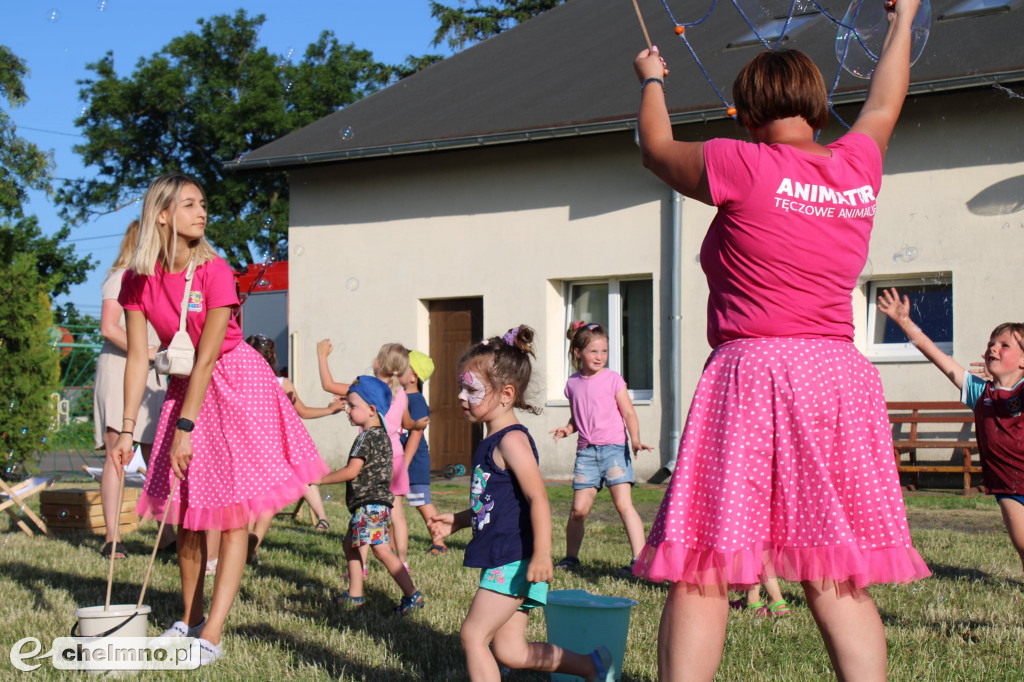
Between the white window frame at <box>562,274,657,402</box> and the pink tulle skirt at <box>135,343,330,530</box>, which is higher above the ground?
the white window frame at <box>562,274,657,402</box>

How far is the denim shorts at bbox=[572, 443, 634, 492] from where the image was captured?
20.2 ft

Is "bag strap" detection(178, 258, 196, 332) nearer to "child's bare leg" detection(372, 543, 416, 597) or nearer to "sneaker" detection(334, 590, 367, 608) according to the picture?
"child's bare leg" detection(372, 543, 416, 597)

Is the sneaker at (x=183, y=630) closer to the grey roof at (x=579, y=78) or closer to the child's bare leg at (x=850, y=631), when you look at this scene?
the child's bare leg at (x=850, y=631)

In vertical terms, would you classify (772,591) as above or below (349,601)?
above

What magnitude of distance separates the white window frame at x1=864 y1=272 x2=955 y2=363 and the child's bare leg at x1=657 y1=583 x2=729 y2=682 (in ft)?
28.4

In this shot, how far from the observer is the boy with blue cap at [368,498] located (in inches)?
193

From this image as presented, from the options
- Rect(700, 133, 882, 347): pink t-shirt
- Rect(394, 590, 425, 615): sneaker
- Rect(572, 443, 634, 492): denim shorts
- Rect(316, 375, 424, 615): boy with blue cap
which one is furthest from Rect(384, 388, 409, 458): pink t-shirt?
Rect(700, 133, 882, 347): pink t-shirt

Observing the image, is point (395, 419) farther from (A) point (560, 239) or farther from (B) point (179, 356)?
(A) point (560, 239)

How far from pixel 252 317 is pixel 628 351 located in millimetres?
10524

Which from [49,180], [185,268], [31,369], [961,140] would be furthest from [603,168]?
[49,180]

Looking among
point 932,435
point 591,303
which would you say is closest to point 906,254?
point 932,435

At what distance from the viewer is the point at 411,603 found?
4.88m

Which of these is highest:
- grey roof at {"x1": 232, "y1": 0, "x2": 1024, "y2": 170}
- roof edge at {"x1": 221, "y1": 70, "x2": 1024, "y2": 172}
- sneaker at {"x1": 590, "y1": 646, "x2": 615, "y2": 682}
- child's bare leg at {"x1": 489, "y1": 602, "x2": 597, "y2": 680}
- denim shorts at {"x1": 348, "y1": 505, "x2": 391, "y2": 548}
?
grey roof at {"x1": 232, "y1": 0, "x2": 1024, "y2": 170}

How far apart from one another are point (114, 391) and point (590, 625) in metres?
3.95
